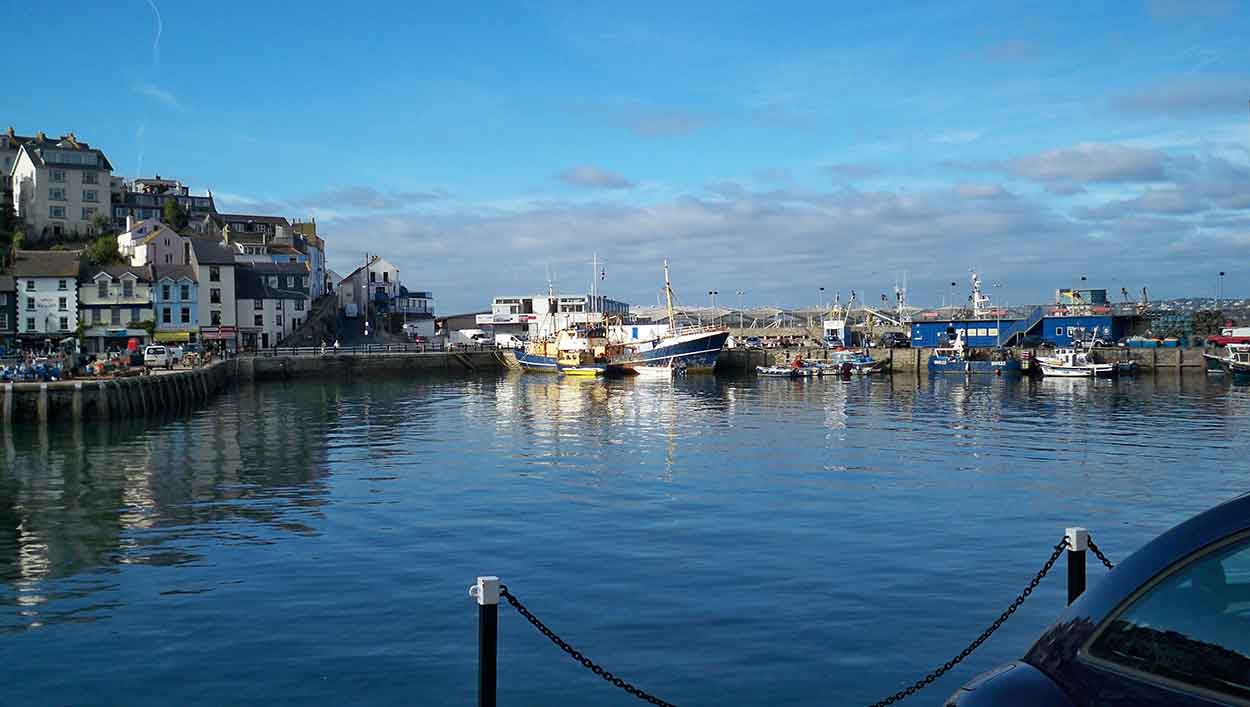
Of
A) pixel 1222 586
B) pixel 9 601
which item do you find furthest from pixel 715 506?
pixel 1222 586

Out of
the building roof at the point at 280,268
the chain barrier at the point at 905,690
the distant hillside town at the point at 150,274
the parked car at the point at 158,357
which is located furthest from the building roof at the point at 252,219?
the chain barrier at the point at 905,690

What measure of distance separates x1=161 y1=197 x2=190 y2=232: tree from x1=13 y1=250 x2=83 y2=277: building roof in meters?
25.4

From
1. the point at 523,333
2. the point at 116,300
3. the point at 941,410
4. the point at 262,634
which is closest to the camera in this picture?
the point at 262,634

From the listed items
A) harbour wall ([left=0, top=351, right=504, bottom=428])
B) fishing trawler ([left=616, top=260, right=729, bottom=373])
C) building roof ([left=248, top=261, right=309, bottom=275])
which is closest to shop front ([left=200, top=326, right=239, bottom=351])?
building roof ([left=248, top=261, right=309, bottom=275])

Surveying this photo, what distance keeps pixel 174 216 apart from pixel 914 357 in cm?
8709

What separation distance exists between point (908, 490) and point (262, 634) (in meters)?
17.7

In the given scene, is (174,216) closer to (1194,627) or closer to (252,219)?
(252,219)

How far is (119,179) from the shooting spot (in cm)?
12500

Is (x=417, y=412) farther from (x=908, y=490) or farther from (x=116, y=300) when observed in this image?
(x=116, y=300)

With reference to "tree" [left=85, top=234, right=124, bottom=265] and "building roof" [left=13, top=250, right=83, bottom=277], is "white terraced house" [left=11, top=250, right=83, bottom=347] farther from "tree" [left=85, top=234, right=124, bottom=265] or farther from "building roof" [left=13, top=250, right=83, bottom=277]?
"tree" [left=85, top=234, right=124, bottom=265]

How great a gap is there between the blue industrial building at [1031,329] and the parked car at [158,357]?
7356 centimetres

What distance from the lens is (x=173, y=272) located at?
95.2 meters

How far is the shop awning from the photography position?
93.8 m

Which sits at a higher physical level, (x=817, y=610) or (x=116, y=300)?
(x=116, y=300)
